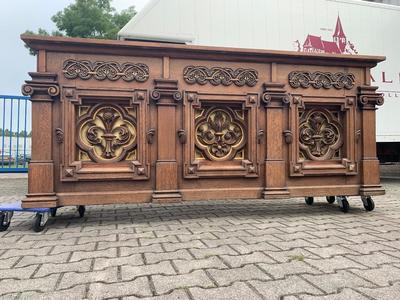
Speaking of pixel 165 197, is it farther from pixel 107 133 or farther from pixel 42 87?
pixel 42 87

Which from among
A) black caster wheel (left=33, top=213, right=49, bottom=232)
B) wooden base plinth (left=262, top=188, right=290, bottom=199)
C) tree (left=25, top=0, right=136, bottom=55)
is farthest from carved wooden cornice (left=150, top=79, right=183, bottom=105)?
tree (left=25, top=0, right=136, bottom=55)

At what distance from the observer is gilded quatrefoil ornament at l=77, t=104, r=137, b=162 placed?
10.0 ft

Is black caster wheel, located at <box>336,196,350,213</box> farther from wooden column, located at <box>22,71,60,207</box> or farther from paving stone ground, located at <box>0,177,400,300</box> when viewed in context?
wooden column, located at <box>22,71,60,207</box>

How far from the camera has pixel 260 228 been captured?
2918 mm

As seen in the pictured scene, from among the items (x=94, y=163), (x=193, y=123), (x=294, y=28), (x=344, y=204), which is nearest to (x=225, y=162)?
(x=193, y=123)

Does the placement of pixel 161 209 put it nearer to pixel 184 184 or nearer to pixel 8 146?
pixel 184 184

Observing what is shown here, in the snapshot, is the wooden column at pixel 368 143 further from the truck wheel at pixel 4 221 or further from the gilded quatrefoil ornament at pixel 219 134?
the truck wheel at pixel 4 221

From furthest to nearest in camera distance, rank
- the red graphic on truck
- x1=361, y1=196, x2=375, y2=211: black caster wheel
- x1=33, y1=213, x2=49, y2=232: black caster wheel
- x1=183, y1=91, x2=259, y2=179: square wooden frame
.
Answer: the red graphic on truck, x1=361, y1=196, x2=375, y2=211: black caster wheel, x1=183, y1=91, x2=259, y2=179: square wooden frame, x1=33, y1=213, x2=49, y2=232: black caster wheel

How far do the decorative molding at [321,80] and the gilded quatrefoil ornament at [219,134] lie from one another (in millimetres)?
692

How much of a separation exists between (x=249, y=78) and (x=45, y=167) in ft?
6.47

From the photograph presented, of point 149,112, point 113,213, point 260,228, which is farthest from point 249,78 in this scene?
point 113,213

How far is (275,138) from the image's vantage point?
340 cm

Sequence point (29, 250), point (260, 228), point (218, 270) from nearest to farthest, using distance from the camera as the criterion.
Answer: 1. point (218, 270)
2. point (29, 250)
3. point (260, 228)

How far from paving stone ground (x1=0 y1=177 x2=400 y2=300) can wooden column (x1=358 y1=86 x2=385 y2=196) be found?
0.95 feet
